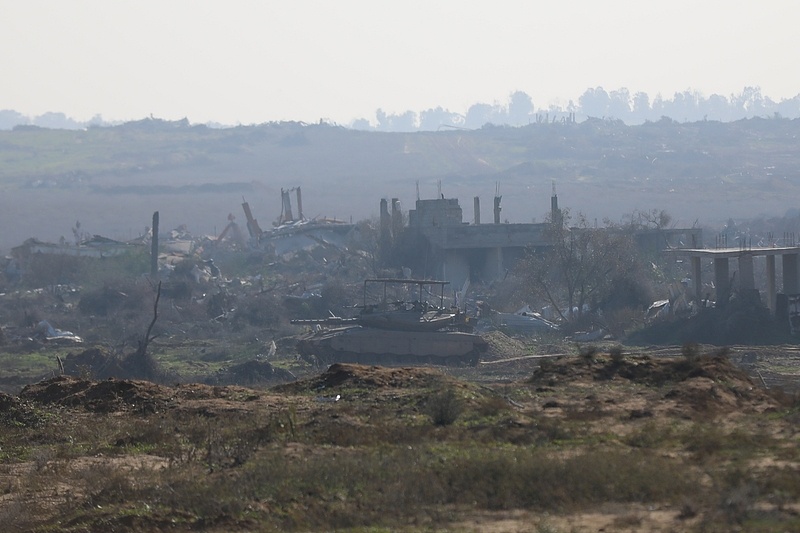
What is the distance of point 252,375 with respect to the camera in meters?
28.6

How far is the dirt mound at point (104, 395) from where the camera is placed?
17.1 meters

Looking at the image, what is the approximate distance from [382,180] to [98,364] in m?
111

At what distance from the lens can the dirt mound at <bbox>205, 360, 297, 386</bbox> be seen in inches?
1102

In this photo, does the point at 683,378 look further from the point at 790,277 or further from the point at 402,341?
the point at 790,277

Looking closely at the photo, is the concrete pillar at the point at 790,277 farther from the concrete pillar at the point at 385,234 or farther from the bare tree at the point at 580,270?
the concrete pillar at the point at 385,234

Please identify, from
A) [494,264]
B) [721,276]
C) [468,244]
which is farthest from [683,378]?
[494,264]

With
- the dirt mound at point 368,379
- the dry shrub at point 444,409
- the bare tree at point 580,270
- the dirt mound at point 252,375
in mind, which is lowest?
the dirt mound at point 252,375

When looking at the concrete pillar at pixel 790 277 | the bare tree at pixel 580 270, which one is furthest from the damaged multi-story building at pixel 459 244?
the concrete pillar at pixel 790 277

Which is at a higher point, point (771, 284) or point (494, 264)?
point (771, 284)

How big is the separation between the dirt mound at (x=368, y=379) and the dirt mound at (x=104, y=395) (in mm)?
1836

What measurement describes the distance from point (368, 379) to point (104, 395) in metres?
3.63

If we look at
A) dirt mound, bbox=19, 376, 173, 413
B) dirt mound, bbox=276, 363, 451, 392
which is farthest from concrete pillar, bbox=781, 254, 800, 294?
dirt mound, bbox=19, 376, 173, 413

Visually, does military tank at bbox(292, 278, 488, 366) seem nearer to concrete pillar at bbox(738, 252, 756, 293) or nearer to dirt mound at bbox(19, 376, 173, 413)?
concrete pillar at bbox(738, 252, 756, 293)

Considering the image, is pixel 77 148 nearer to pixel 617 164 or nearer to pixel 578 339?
pixel 617 164
